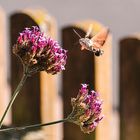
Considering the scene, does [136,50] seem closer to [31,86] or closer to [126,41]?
[126,41]

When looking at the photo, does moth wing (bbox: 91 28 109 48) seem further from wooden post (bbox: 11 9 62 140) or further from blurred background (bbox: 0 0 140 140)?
wooden post (bbox: 11 9 62 140)

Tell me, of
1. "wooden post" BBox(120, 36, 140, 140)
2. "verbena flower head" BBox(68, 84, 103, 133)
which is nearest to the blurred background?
"wooden post" BBox(120, 36, 140, 140)

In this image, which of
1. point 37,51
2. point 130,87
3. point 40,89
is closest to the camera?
point 37,51

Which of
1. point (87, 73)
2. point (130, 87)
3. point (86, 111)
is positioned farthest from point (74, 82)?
point (86, 111)

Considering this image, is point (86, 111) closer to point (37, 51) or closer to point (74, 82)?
point (37, 51)

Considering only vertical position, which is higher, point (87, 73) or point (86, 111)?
point (87, 73)

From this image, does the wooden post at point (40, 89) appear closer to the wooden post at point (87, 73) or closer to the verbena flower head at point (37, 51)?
the wooden post at point (87, 73)
